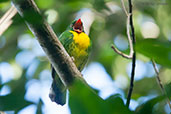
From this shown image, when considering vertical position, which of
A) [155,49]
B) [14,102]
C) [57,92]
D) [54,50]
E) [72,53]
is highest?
[155,49]

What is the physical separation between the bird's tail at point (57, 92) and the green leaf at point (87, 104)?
2432 millimetres

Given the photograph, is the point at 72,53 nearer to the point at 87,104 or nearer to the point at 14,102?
the point at 14,102

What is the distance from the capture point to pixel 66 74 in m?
2.15

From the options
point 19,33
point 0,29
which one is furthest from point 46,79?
point 0,29

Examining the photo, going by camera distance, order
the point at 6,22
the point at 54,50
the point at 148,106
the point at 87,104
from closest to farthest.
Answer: the point at 87,104, the point at 148,106, the point at 54,50, the point at 6,22

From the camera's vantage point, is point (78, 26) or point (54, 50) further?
point (78, 26)

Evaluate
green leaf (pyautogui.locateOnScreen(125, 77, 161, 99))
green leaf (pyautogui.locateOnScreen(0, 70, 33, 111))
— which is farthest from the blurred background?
green leaf (pyautogui.locateOnScreen(0, 70, 33, 111))

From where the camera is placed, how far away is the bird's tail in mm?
3357

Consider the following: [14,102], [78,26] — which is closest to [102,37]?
[78,26]

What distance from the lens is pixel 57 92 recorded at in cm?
347

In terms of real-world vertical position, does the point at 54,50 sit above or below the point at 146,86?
above

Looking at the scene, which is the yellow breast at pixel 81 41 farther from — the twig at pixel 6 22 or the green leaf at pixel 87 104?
the green leaf at pixel 87 104

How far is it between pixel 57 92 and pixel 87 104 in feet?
8.54

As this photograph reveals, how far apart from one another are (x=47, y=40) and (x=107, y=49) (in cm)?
297
